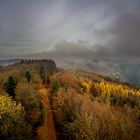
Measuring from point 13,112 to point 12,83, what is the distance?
112 ft

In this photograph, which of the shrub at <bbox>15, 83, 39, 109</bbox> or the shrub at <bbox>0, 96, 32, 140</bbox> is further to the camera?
the shrub at <bbox>15, 83, 39, 109</bbox>

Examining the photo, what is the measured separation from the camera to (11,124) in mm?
73750

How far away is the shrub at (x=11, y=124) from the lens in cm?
7162

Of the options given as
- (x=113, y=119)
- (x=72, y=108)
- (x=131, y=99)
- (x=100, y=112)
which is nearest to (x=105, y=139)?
(x=113, y=119)

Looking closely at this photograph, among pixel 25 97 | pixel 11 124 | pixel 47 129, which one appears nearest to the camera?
pixel 11 124

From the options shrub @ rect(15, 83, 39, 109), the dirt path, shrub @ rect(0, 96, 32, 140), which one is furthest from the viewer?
shrub @ rect(15, 83, 39, 109)

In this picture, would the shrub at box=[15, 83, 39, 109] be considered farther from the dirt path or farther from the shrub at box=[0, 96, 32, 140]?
the shrub at box=[0, 96, 32, 140]

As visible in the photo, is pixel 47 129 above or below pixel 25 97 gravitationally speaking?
below

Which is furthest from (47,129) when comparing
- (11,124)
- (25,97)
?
(11,124)

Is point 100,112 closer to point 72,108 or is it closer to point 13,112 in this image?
point 72,108

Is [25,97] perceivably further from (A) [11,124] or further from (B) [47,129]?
(A) [11,124]

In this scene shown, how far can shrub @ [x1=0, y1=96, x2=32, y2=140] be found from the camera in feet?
235

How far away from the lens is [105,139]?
58938mm

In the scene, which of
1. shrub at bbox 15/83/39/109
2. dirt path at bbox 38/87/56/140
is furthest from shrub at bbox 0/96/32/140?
shrub at bbox 15/83/39/109
